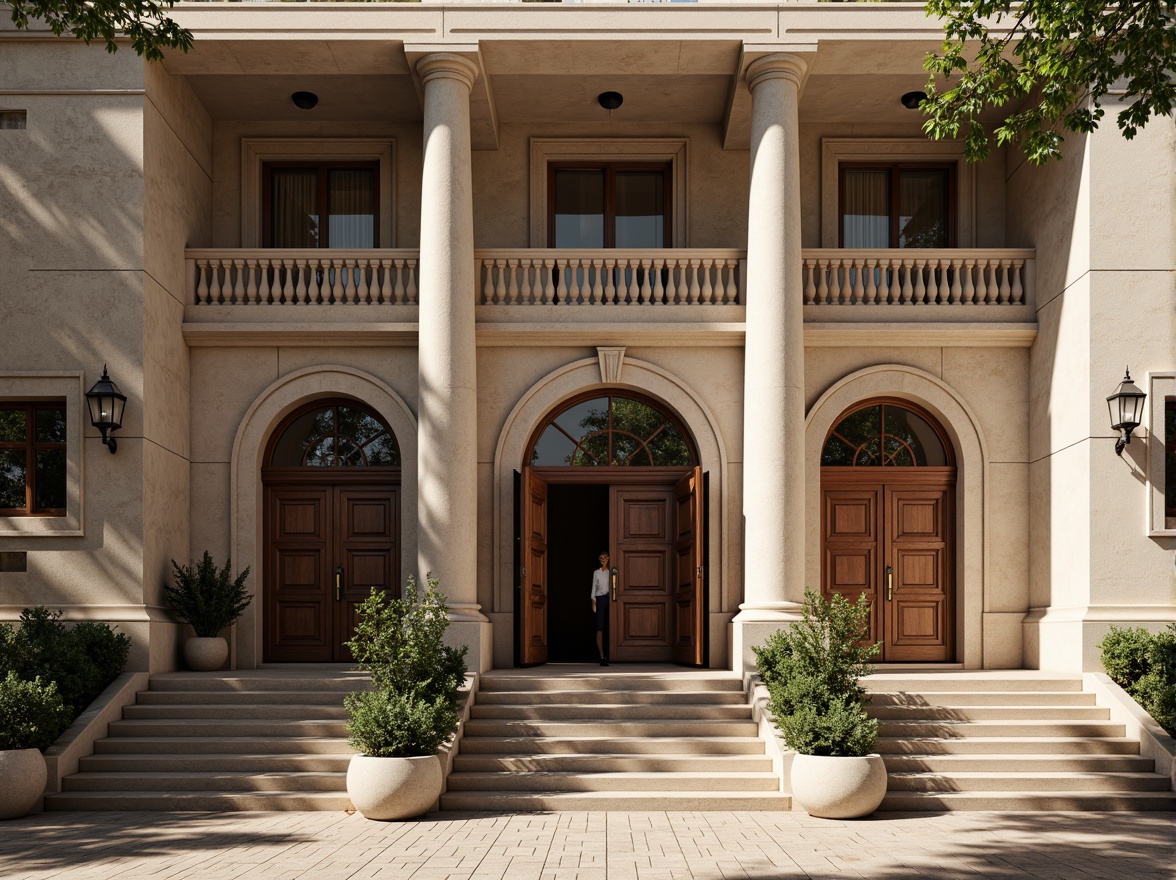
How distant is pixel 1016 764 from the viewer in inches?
485

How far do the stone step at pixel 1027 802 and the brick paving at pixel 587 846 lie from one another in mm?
189

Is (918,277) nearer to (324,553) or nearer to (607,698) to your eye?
(607,698)

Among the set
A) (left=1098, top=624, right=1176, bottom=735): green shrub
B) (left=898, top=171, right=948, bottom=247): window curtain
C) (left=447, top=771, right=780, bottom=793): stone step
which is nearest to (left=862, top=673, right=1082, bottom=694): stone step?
(left=1098, top=624, right=1176, bottom=735): green shrub

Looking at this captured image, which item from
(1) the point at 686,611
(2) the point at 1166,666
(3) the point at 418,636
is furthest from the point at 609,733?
(2) the point at 1166,666

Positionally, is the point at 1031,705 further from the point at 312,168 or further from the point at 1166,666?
the point at 312,168

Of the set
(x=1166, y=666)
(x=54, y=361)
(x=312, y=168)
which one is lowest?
(x=1166, y=666)

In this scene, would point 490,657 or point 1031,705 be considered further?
point 490,657

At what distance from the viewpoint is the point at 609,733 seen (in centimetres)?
1309

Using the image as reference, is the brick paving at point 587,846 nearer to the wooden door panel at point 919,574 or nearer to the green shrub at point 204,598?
the green shrub at point 204,598

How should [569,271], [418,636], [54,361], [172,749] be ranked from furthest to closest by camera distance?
[569,271]
[54,361]
[172,749]
[418,636]

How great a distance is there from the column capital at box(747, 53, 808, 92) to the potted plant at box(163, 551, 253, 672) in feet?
29.8

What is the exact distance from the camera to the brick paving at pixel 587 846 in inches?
346

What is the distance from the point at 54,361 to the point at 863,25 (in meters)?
10.6

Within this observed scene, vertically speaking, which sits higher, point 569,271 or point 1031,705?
point 569,271
